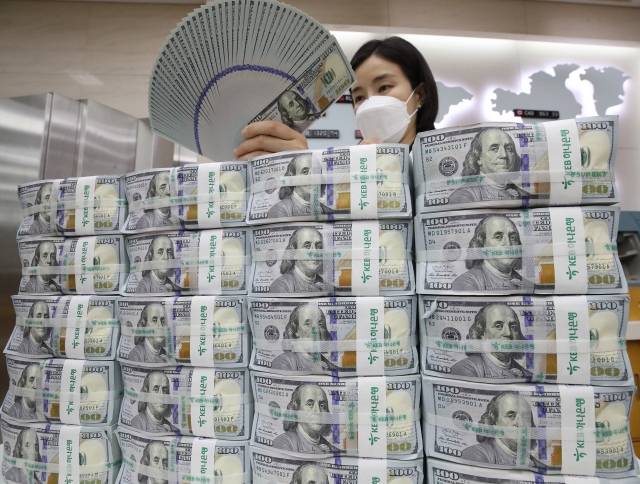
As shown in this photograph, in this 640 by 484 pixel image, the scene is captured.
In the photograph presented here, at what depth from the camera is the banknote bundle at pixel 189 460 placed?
2.51 ft

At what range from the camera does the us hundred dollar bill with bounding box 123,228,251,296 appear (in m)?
0.82

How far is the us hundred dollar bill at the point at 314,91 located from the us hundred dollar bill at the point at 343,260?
0.26 m

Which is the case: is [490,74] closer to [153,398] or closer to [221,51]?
[221,51]

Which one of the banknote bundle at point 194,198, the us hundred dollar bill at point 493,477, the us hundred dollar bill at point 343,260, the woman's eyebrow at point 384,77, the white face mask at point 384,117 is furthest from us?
the woman's eyebrow at point 384,77

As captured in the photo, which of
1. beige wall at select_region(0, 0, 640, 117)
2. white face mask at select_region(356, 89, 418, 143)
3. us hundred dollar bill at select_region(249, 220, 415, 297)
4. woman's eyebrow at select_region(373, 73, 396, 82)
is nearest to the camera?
us hundred dollar bill at select_region(249, 220, 415, 297)

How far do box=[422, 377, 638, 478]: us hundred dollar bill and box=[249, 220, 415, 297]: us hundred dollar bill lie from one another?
0.24m

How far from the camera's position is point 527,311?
26.2 inches

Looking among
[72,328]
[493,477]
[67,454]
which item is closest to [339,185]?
[493,477]

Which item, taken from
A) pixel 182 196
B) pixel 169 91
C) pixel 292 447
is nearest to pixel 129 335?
pixel 182 196

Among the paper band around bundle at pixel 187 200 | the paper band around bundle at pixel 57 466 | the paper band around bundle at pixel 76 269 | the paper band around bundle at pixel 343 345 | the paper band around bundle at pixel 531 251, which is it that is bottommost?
the paper band around bundle at pixel 57 466

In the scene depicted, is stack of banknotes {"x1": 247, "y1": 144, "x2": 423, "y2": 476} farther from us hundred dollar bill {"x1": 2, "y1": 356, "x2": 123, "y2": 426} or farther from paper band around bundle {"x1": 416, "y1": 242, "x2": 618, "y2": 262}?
us hundred dollar bill {"x1": 2, "y1": 356, "x2": 123, "y2": 426}

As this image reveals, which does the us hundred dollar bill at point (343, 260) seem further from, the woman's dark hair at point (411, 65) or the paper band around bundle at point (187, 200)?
the woman's dark hair at point (411, 65)

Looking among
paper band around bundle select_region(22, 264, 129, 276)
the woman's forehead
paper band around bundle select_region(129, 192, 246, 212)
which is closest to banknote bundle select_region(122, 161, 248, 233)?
paper band around bundle select_region(129, 192, 246, 212)

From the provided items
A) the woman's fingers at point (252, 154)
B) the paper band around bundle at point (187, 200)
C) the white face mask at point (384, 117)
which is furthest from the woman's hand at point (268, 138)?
the white face mask at point (384, 117)
